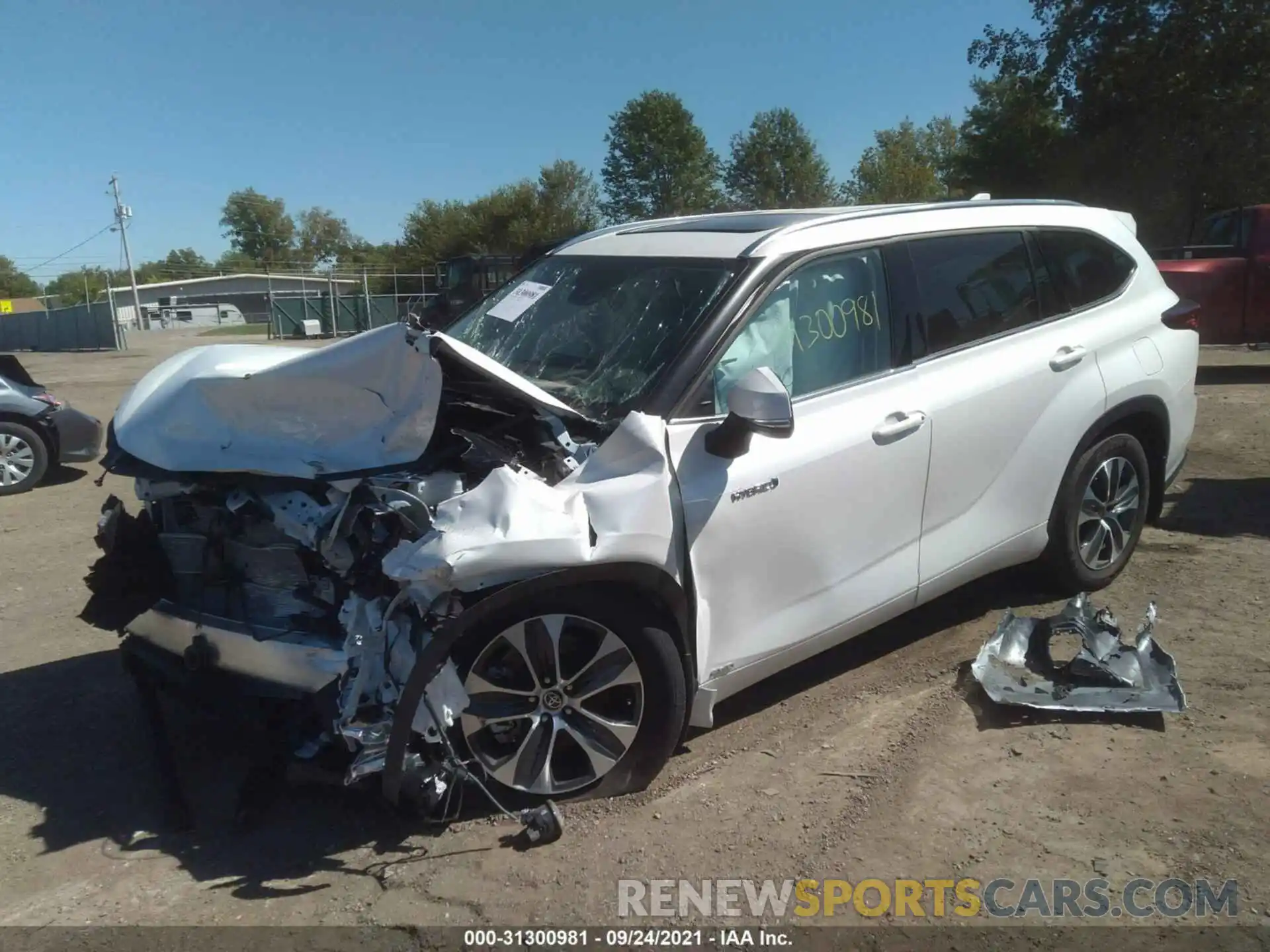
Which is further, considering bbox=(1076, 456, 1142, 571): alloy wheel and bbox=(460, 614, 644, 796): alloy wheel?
bbox=(1076, 456, 1142, 571): alloy wheel

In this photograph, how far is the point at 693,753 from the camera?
373cm

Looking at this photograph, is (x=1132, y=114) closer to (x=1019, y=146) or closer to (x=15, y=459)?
(x=1019, y=146)

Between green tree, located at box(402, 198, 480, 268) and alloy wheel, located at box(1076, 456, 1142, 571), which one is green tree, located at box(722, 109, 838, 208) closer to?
green tree, located at box(402, 198, 480, 268)

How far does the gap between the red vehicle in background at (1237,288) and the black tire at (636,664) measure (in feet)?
36.8

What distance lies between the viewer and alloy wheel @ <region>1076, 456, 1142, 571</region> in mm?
4773

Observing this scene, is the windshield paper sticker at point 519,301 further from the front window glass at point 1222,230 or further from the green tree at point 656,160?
the green tree at point 656,160

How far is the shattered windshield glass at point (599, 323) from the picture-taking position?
3.55 metres

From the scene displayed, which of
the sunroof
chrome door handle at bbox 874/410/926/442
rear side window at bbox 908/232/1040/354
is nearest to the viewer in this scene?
chrome door handle at bbox 874/410/926/442

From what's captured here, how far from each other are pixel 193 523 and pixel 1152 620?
3.76 m

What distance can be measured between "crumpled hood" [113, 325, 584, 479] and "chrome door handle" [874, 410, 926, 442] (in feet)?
3.76

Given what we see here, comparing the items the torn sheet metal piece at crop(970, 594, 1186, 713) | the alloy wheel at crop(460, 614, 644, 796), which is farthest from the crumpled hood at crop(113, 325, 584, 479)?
the torn sheet metal piece at crop(970, 594, 1186, 713)

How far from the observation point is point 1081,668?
403 cm

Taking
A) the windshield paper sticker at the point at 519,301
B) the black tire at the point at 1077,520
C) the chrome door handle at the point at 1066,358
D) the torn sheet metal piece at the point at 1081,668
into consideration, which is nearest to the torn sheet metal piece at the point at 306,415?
the windshield paper sticker at the point at 519,301

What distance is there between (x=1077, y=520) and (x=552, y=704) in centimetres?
275
